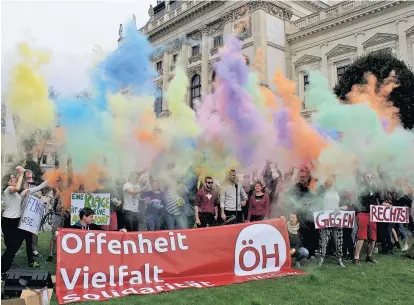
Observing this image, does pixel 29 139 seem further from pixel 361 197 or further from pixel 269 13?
pixel 269 13

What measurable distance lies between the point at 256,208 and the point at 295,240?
97cm

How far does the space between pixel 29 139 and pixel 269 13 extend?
83.0 ft

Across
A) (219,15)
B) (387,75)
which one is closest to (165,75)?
(387,75)

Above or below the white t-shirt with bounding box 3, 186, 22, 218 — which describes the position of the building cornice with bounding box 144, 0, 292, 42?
above

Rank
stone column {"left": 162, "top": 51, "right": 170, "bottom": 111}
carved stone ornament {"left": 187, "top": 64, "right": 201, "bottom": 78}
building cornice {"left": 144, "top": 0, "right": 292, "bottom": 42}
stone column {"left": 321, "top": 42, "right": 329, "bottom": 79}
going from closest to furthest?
stone column {"left": 162, "top": 51, "right": 170, "bottom": 111} → stone column {"left": 321, "top": 42, "right": 329, "bottom": 79} → building cornice {"left": 144, "top": 0, "right": 292, "bottom": 42} → carved stone ornament {"left": 187, "top": 64, "right": 201, "bottom": 78}

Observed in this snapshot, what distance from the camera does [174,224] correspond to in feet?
28.9

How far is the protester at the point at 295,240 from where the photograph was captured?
7.66m

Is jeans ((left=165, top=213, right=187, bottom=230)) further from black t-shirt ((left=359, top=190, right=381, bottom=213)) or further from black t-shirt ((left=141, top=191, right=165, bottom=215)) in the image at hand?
black t-shirt ((left=359, top=190, right=381, bottom=213))

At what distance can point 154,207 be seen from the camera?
8.65 m

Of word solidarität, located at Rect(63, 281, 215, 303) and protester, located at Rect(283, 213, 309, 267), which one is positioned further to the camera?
protester, located at Rect(283, 213, 309, 267)

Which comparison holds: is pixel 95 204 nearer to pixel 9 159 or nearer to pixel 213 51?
pixel 9 159

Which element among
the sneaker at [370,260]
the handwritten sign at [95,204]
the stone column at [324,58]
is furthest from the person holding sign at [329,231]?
the stone column at [324,58]

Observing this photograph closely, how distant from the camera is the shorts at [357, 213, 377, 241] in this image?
26.7ft

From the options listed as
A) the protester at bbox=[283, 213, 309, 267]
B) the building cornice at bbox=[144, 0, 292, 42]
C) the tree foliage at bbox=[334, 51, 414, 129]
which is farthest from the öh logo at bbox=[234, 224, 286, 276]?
the building cornice at bbox=[144, 0, 292, 42]
